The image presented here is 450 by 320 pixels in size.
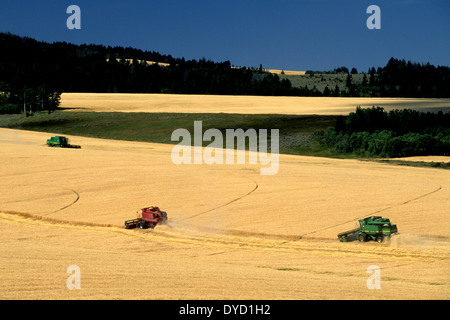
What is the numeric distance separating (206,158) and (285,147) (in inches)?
631

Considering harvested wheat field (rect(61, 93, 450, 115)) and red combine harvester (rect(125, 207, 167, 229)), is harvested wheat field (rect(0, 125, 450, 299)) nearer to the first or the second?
red combine harvester (rect(125, 207, 167, 229))

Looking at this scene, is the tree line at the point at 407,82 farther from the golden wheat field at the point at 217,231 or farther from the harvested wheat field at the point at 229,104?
the golden wheat field at the point at 217,231

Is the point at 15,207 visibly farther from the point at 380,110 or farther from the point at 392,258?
the point at 380,110

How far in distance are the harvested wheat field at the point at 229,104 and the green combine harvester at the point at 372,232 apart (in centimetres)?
7731

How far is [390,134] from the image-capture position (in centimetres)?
7225

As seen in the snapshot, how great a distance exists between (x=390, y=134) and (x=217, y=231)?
4797 cm

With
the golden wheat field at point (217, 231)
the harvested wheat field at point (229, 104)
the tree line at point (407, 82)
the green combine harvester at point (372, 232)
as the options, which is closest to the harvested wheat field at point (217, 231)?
the golden wheat field at point (217, 231)

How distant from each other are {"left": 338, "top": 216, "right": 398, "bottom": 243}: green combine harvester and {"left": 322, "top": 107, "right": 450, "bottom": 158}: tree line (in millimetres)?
42090

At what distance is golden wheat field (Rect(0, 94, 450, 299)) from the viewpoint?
18203 millimetres

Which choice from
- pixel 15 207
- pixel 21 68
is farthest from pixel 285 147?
pixel 21 68

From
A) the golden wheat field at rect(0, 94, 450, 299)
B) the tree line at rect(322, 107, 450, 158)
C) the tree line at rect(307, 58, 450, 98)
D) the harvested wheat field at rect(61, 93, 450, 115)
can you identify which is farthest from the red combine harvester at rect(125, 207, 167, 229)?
the tree line at rect(307, 58, 450, 98)

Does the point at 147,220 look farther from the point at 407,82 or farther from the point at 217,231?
the point at 407,82

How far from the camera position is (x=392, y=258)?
2438cm

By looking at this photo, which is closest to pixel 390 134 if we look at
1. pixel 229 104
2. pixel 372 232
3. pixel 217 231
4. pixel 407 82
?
pixel 372 232
